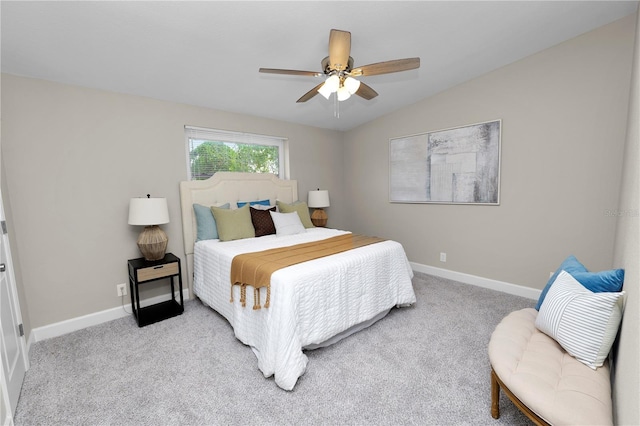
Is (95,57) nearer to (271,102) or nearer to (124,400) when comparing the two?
(271,102)

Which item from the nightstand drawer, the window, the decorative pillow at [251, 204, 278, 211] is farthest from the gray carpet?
the window

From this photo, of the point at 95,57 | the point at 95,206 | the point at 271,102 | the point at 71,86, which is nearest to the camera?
the point at 95,57

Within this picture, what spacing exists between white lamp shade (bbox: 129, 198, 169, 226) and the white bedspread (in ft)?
1.85

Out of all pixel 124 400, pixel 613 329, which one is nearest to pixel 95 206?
pixel 124 400

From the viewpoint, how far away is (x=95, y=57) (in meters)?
2.17

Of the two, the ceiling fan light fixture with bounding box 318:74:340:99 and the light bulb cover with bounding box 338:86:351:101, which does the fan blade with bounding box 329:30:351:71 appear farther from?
the light bulb cover with bounding box 338:86:351:101

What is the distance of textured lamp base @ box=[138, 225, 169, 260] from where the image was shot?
2639 mm

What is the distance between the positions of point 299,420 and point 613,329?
5.31ft

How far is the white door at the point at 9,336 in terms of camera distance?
1590 mm

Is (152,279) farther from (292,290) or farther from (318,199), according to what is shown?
(318,199)

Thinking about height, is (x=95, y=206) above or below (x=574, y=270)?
above

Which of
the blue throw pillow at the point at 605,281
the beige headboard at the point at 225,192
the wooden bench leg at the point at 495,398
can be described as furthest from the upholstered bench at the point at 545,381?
the beige headboard at the point at 225,192

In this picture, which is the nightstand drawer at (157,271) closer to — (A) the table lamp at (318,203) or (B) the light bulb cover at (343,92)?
(A) the table lamp at (318,203)

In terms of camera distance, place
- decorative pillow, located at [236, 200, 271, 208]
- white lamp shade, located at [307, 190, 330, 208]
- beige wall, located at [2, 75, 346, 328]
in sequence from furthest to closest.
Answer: white lamp shade, located at [307, 190, 330, 208], decorative pillow, located at [236, 200, 271, 208], beige wall, located at [2, 75, 346, 328]
